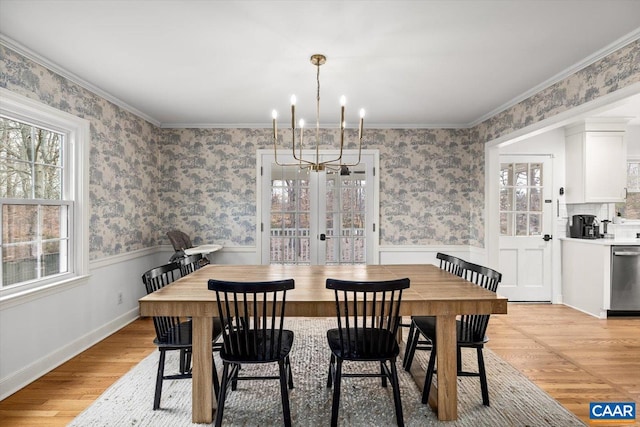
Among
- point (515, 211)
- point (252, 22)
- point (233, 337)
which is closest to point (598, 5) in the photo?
point (252, 22)

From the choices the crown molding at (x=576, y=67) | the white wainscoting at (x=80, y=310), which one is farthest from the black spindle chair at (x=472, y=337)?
the white wainscoting at (x=80, y=310)

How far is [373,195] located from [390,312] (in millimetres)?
3013

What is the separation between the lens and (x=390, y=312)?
6.37ft

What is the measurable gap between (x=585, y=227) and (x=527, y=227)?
0.65 meters

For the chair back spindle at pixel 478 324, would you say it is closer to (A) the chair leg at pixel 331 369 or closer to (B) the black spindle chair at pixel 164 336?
(A) the chair leg at pixel 331 369

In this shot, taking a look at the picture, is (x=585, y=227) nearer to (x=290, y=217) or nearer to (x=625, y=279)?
(x=625, y=279)

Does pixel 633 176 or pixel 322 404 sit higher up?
pixel 633 176

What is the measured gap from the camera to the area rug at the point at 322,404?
212cm

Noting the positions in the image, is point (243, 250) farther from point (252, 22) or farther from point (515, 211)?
point (515, 211)

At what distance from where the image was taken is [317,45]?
250 cm

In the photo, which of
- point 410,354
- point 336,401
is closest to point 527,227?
Answer: point 410,354

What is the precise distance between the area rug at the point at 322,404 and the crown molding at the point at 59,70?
8.24 feet

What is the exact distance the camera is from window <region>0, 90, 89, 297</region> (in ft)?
8.30

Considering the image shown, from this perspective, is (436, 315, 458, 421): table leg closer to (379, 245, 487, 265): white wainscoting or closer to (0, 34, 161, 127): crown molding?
(379, 245, 487, 265): white wainscoting
